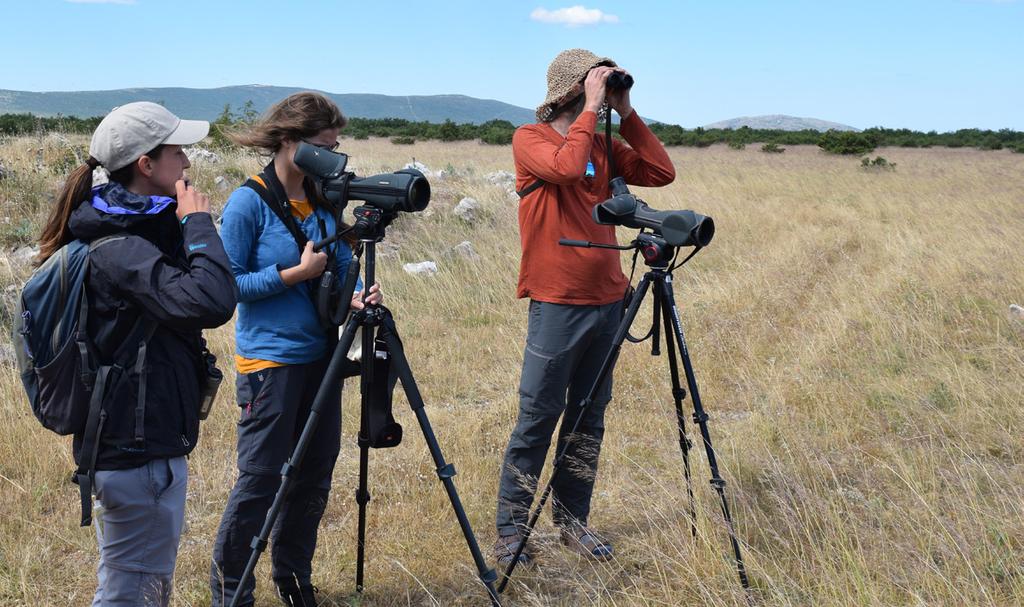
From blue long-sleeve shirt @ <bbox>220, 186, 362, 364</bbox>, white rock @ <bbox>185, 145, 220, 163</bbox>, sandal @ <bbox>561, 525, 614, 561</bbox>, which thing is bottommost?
sandal @ <bbox>561, 525, 614, 561</bbox>

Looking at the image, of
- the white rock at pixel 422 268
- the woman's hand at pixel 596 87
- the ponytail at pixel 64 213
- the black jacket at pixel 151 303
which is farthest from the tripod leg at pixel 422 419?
the white rock at pixel 422 268

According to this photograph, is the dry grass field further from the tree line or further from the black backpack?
the tree line

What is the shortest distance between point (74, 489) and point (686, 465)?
2872 mm

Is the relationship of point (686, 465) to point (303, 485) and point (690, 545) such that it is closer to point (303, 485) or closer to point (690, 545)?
point (690, 545)

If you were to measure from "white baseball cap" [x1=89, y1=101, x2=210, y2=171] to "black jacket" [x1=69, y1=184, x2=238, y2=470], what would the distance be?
0.09 meters

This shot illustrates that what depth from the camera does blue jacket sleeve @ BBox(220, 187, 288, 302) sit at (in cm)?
242

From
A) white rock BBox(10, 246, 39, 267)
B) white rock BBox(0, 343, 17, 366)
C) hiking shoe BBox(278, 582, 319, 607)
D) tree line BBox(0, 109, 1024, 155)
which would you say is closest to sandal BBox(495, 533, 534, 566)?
hiking shoe BBox(278, 582, 319, 607)

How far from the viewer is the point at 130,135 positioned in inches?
81.7

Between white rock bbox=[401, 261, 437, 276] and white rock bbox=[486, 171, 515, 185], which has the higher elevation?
white rock bbox=[486, 171, 515, 185]

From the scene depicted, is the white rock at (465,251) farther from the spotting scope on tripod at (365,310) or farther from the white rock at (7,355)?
the spotting scope on tripod at (365,310)

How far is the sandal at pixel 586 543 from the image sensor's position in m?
3.11

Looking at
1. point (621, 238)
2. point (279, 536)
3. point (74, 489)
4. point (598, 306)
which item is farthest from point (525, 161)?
point (621, 238)

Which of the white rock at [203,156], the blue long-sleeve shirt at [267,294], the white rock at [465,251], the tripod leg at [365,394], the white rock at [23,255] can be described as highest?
the white rock at [203,156]

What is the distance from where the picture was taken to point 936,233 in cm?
942
